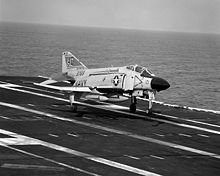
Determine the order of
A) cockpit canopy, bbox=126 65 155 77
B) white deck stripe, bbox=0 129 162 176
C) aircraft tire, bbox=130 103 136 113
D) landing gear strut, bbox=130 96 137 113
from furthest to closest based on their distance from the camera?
aircraft tire, bbox=130 103 136 113, landing gear strut, bbox=130 96 137 113, cockpit canopy, bbox=126 65 155 77, white deck stripe, bbox=0 129 162 176

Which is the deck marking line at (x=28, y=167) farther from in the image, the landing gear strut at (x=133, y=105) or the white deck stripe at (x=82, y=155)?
the landing gear strut at (x=133, y=105)

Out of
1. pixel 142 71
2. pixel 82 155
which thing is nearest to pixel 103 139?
pixel 82 155

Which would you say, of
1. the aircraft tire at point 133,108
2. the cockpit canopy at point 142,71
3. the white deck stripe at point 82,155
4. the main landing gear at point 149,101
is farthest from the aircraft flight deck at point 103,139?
the cockpit canopy at point 142,71

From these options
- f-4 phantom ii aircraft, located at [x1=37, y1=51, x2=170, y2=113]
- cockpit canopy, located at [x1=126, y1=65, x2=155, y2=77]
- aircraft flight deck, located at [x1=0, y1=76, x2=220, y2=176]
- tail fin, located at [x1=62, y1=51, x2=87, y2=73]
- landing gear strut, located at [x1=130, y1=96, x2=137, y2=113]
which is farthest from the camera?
tail fin, located at [x1=62, y1=51, x2=87, y2=73]

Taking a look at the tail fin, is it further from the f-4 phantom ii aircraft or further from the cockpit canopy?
the cockpit canopy

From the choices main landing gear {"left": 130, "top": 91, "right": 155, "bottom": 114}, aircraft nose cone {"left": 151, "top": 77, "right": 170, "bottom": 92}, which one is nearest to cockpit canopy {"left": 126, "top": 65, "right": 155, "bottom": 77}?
aircraft nose cone {"left": 151, "top": 77, "right": 170, "bottom": 92}

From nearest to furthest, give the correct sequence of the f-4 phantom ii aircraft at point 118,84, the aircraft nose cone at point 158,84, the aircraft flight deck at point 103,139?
the aircraft flight deck at point 103,139
the aircraft nose cone at point 158,84
the f-4 phantom ii aircraft at point 118,84

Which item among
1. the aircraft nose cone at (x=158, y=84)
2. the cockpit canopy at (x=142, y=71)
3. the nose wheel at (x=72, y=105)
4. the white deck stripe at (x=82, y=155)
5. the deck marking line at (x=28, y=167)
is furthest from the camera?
the nose wheel at (x=72, y=105)

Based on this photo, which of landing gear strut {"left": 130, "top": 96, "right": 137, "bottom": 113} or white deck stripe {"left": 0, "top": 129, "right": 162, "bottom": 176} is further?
landing gear strut {"left": 130, "top": 96, "right": 137, "bottom": 113}

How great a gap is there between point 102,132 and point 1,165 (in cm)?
1078

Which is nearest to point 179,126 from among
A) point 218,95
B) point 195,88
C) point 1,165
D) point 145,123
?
point 145,123

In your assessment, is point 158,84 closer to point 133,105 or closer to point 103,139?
point 133,105

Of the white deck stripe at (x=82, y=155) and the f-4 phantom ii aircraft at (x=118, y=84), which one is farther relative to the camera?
the f-4 phantom ii aircraft at (x=118, y=84)

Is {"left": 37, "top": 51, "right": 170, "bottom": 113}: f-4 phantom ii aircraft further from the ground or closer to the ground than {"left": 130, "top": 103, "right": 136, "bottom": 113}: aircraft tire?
further from the ground
